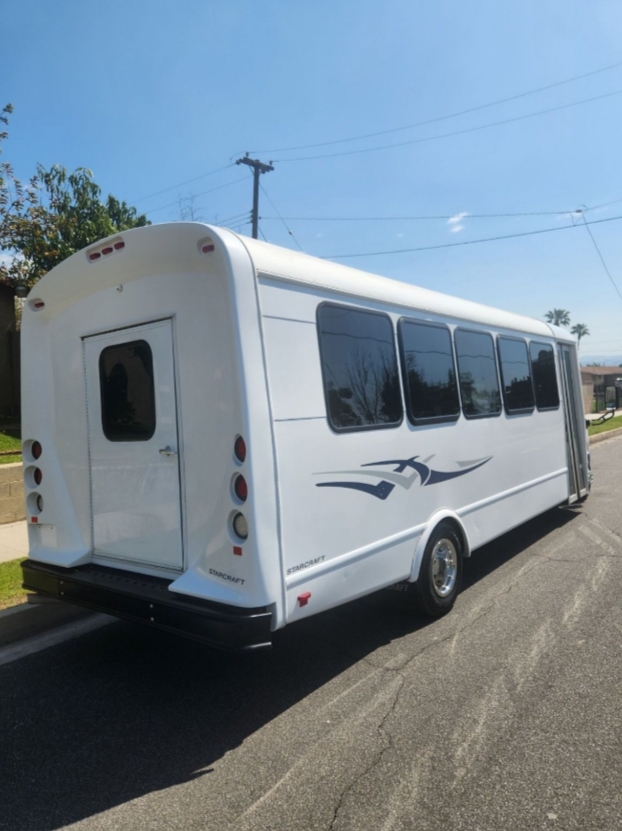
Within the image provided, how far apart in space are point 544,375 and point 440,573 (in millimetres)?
3445

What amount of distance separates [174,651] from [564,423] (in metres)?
5.71

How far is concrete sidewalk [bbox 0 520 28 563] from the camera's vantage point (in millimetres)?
6809

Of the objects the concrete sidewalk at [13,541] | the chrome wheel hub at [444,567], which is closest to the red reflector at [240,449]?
the chrome wheel hub at [444,567]

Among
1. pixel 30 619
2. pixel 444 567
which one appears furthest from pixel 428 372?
pixel 30 619

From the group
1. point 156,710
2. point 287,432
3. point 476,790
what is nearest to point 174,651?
point 156,710

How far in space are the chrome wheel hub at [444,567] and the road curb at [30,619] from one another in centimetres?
292

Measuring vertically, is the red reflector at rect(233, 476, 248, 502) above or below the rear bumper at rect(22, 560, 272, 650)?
above

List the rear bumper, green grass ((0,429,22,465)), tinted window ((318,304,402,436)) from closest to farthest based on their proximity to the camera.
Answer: the rear bumper < tinted window ((318,304,402,436)) < green grass ((0,429,22,465))

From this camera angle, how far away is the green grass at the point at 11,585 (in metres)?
5.22

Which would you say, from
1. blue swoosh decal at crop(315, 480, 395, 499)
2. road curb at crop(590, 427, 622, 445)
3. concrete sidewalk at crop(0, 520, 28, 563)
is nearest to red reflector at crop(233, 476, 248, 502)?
blue swoosh decal at crop(315, 480, 395, 499)

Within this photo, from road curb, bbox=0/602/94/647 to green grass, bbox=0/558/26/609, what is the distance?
0.15 meters

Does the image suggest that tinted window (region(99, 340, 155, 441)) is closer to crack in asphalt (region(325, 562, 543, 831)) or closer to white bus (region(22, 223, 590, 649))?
white bus (region(22, 223, 590, 649))

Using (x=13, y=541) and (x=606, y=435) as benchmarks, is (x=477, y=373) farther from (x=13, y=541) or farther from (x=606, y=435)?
(x=606, y=435)

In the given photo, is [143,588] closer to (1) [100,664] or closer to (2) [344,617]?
(1) [100,664]
